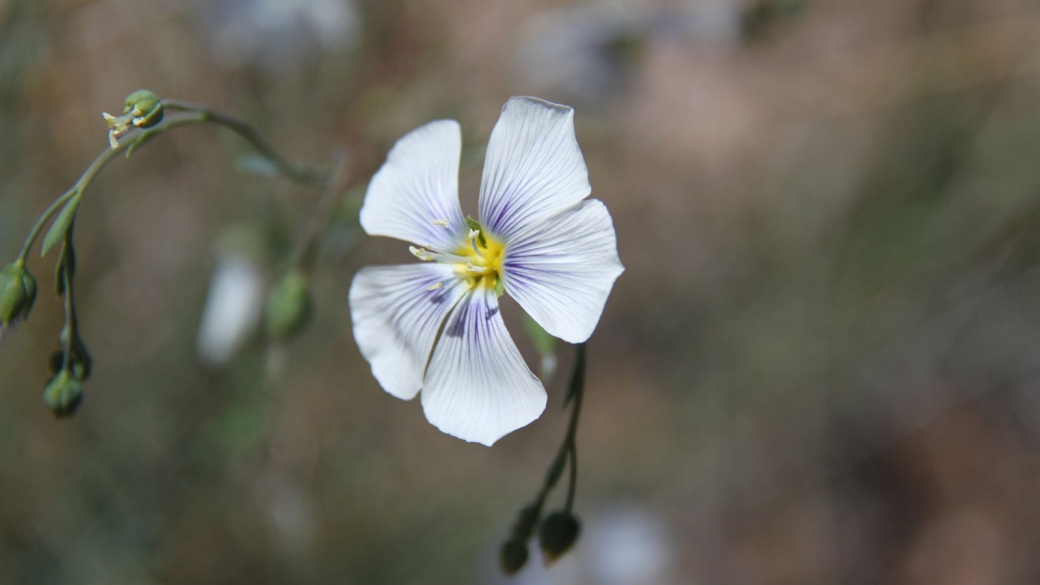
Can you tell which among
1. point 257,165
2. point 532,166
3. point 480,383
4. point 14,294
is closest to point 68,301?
point 14,294

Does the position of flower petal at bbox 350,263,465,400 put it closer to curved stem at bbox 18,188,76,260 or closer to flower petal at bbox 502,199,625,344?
flower petal at bbox 502,199,625,344

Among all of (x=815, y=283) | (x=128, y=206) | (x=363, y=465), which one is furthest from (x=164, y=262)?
(x=815, y=283)


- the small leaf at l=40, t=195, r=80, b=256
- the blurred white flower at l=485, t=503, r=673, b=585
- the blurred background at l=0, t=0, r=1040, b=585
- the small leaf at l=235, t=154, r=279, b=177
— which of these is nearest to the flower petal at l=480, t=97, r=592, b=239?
the small leaf at l=235, t=154, r=279, b=177

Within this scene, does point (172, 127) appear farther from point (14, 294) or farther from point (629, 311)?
point (629, 311)

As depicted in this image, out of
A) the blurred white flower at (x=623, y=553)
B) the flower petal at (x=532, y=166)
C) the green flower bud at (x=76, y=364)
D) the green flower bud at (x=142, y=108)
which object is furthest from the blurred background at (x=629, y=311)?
the green flower bud at (x=142, y=108)

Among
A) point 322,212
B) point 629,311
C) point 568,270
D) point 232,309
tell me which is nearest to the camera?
point 568,270

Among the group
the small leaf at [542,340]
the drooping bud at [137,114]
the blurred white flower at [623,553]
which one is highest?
the drooping bud at [137,114]

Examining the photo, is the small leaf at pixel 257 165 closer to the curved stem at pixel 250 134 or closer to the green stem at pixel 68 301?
the curved stem at pixel 250 134
